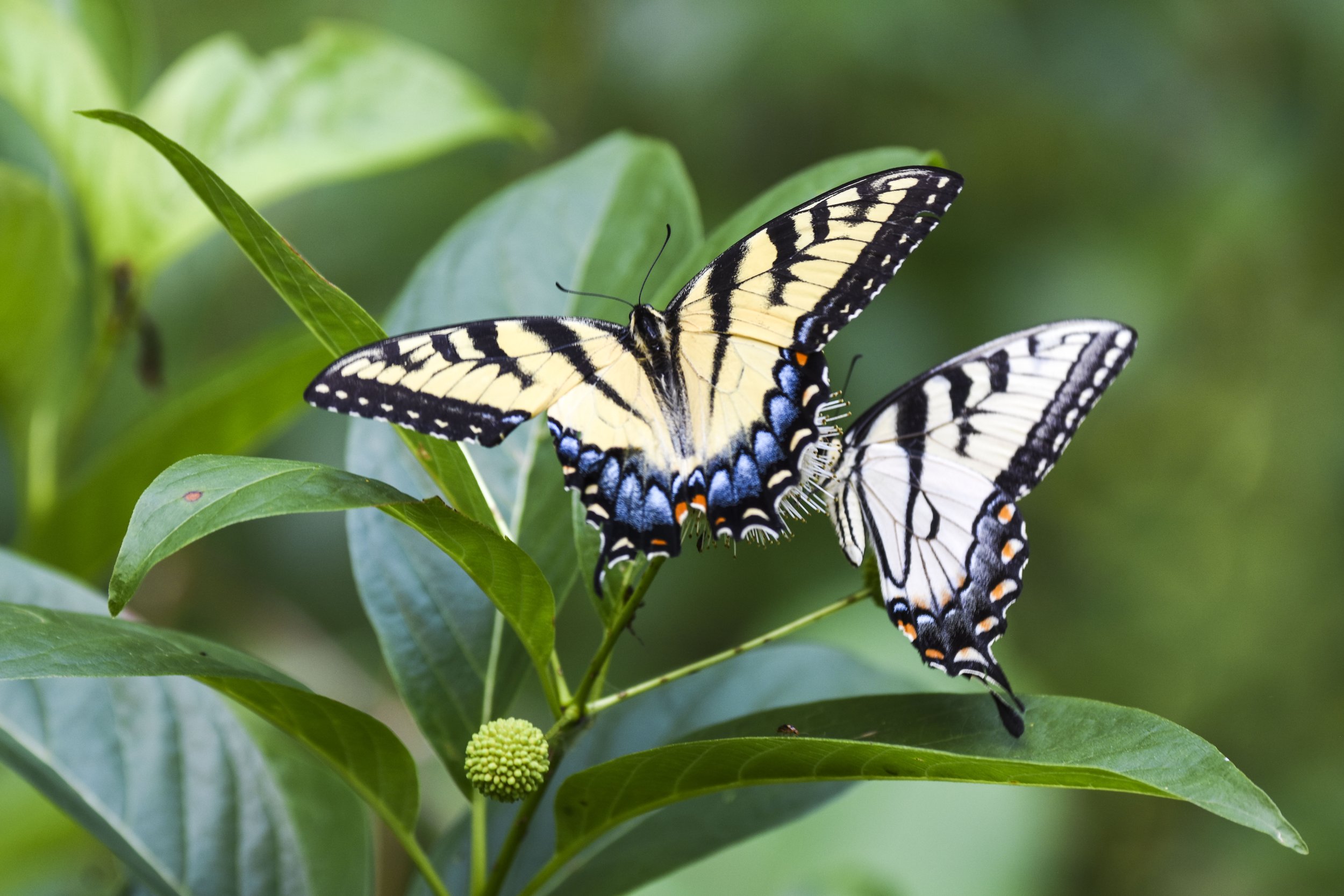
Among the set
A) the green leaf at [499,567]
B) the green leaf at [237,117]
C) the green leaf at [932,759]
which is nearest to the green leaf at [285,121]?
the green leaf at [237,117]

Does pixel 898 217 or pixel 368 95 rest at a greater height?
pixel 368 95

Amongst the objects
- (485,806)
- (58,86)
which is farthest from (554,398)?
(58,86)

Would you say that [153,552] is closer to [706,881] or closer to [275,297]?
[706,881]

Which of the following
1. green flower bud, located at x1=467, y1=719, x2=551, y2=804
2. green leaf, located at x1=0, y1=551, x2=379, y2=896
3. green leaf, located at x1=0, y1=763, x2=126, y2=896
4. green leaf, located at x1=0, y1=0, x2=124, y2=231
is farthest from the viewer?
green leaf, located at x1=0, y1=763, x2=126, y2=896

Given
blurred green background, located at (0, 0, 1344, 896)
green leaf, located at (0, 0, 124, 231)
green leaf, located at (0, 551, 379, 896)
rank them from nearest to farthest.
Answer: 1. green leaf, located at (0, 551, 379, 896)
2. green leaf, located at (0, 0, 124, 231)
3. blurred green background, located at (0, 0, 1344, 896)

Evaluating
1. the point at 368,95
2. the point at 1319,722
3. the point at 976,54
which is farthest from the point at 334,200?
the point at 1319,722

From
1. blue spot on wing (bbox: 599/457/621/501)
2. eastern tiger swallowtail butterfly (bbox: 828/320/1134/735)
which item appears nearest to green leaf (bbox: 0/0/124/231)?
blue spot on wing (bbox: 599/457/621/501)

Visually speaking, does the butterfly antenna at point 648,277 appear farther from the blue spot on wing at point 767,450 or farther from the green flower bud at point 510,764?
the green flower bud at point 510,764

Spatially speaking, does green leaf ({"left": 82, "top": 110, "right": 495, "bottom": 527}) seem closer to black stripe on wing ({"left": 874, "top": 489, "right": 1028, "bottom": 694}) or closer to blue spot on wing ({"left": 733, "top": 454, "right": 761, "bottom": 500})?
blue spot on wing ({"left": 733, "top": 454, "right": 761, "bottom": 500})
